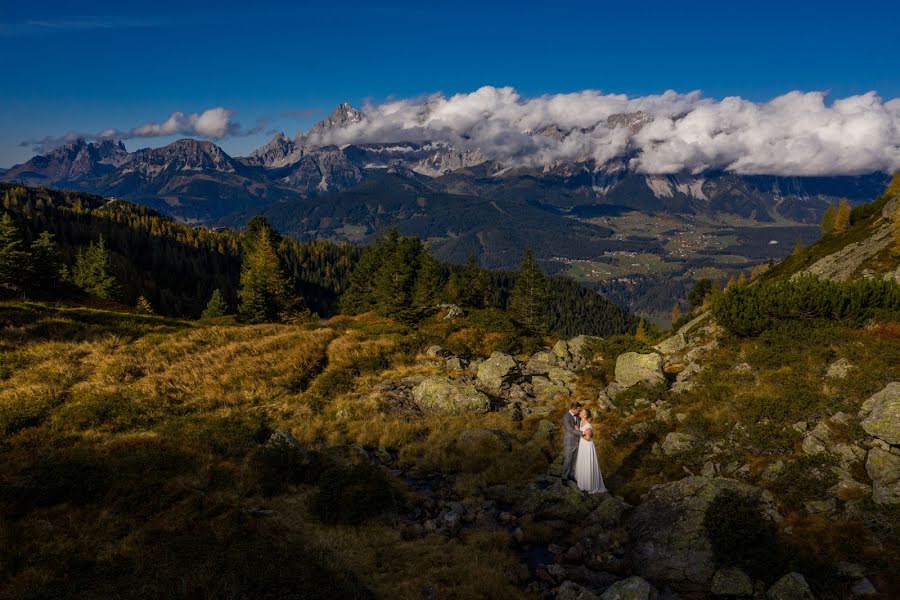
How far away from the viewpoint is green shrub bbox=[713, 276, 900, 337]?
2203cm

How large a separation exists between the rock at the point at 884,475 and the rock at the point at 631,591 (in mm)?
7567

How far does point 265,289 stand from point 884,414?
6205 cm

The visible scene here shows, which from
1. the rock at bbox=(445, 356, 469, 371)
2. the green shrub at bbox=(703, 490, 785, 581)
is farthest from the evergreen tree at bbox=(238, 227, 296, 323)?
the green shrub at bbox=(703, 490, 785, 581)

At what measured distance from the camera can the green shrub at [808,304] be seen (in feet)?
72.3

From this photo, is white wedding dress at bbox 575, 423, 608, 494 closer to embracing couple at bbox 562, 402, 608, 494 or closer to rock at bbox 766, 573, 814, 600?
embracing couple at bbox 562, 402, 608, 494

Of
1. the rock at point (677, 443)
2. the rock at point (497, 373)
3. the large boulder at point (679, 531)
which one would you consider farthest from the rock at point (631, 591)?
the rock at point (497, 373)

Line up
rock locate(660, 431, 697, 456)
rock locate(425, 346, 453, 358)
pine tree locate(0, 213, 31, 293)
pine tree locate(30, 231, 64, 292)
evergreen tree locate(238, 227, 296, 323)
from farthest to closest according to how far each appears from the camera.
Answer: evergreen tree locate(238, 227, 296, 323) < pine tree locate(30, 231, 64, 292) < pine tree locate(0, 213, 31, 293) < rock locate(425, 346, 453, 358) < rock locate(660, 431, 697, 456)

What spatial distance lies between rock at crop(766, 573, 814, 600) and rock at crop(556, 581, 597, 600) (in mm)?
4059

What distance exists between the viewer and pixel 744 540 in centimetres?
1147

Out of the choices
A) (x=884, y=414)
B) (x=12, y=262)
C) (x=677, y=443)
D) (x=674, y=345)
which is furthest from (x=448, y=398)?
(x=12, y=262)

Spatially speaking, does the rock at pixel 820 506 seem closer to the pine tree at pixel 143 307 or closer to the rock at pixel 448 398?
the rock at pixel 448 398

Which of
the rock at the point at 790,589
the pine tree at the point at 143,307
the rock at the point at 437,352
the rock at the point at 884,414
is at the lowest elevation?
A: the pine tree at the point at 143,307

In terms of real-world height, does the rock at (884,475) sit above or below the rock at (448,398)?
above

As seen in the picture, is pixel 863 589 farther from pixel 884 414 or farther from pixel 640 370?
pixel 640 370
